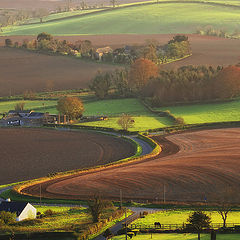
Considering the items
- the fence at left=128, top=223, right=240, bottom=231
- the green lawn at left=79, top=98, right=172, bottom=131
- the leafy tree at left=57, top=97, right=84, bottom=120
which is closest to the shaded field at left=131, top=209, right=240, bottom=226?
the fence at left=128, top=223, right=240, bottom=231

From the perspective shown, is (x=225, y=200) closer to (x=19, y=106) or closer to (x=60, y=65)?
(x=19, y=106)

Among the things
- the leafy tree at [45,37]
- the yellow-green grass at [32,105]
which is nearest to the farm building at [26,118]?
the yellow-green grass at [32,105]

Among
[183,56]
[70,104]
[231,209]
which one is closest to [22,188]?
[231,209]

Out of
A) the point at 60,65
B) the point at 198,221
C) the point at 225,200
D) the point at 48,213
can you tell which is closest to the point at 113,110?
the point at 60,65

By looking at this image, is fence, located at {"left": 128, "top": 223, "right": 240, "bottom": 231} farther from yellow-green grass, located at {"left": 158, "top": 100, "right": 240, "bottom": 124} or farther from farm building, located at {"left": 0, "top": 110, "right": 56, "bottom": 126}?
farm building, located at {"left": 0, "top": 110, "right": 56, "bottom": 126}

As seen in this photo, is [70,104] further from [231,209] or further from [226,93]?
[231,209]

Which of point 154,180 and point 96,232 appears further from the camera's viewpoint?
point 154,180

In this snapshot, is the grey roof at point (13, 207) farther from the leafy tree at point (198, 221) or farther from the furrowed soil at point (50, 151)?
the leafy tree at point (198, 221)
